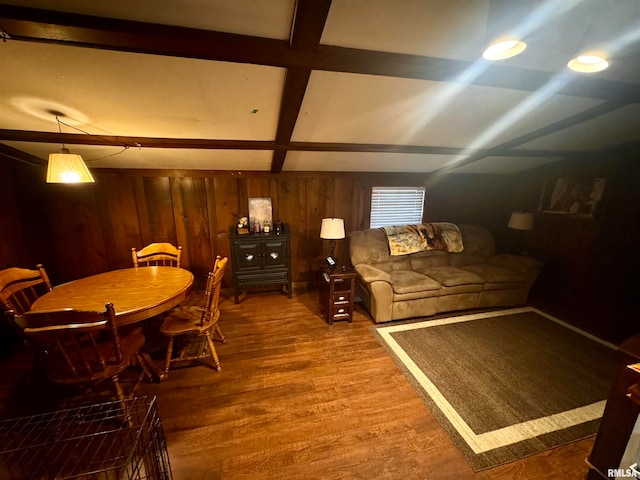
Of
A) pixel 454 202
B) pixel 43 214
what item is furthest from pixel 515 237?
pixel 43 214

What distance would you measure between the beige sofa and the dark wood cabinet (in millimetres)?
951

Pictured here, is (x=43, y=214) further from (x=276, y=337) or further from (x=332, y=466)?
(x=332, y=466)

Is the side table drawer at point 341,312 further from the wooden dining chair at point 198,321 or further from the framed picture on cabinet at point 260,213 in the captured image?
the framed picture on cabinet at point 260,213

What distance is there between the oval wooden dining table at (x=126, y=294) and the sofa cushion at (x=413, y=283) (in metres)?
2.20

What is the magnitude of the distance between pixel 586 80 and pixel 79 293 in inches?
160

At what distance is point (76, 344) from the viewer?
1.43 metres

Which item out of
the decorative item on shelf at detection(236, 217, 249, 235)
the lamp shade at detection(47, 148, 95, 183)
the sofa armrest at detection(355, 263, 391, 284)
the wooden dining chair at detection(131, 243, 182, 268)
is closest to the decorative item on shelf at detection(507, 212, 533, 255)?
the sofa armrest at detection(355, 263, 391, 284)

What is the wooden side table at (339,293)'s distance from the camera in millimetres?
2855

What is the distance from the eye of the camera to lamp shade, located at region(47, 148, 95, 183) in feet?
5.66

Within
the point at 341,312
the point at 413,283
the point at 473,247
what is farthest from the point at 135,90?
the point at 473,247

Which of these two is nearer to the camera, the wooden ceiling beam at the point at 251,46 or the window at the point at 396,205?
the wooden ceiling beam at the point at 251,46

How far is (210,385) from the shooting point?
2014 mm

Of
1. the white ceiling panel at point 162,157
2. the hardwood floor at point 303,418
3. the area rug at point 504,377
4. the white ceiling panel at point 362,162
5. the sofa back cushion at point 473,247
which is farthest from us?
the sofa back cushion at point 473,247

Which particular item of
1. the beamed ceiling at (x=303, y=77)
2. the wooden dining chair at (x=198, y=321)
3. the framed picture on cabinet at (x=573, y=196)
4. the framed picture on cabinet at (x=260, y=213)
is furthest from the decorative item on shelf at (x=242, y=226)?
the framed picture on cabinet at (x=573, y=196)
